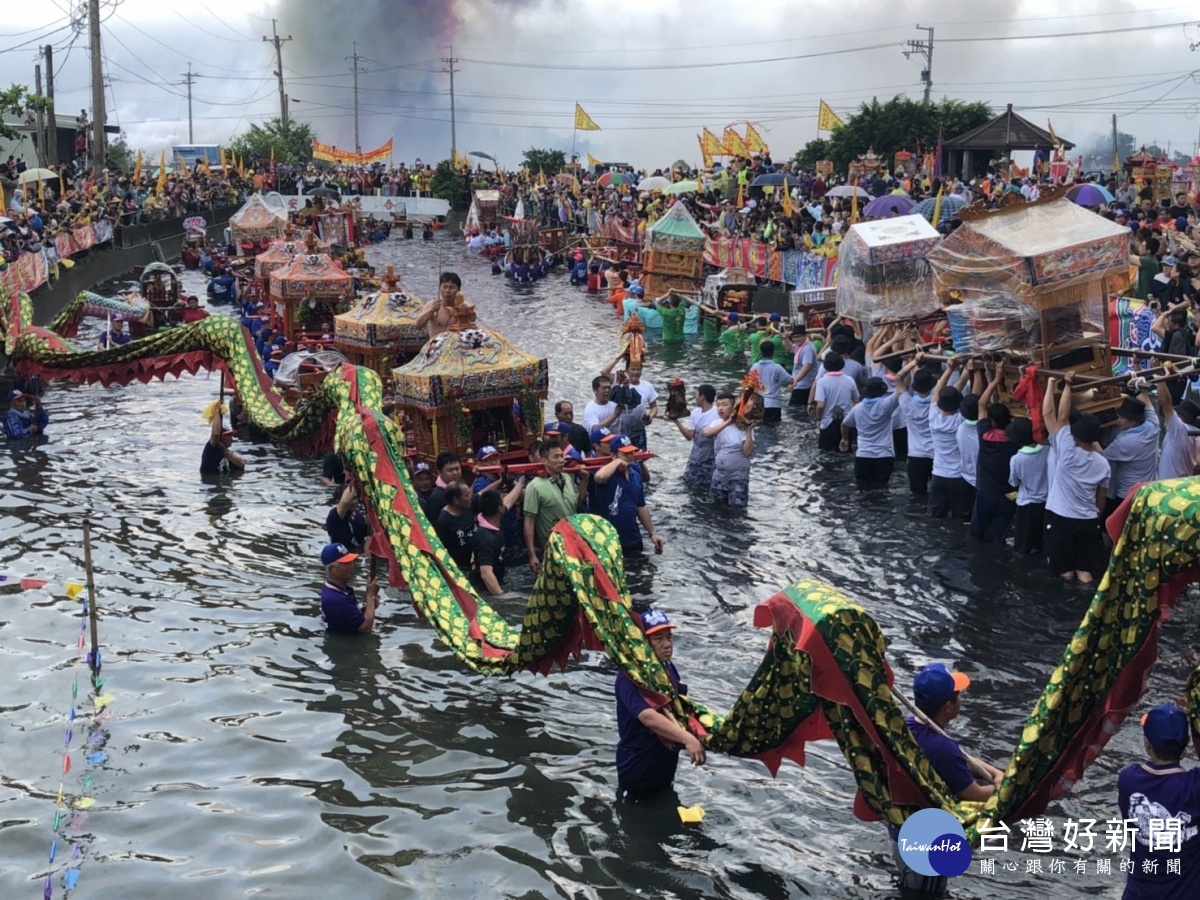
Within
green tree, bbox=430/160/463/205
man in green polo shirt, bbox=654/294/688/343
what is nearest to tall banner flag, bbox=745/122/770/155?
man in green polo shirt, bbox=654/294/688/343

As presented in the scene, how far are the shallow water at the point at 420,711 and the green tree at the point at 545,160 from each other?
57418 mm

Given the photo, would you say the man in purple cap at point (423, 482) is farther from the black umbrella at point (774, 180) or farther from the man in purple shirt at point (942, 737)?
the black umbrella at point (774, 180)

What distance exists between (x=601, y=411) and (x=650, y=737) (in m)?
7.64

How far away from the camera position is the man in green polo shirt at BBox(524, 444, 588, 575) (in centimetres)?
1227

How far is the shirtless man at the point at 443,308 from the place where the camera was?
1428 centimetres

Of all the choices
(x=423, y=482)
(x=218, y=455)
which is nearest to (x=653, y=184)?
(x=218, y=455)

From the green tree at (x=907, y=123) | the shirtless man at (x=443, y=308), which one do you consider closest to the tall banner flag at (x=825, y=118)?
the green tree at (x=907, y=123)

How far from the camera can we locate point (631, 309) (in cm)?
2866

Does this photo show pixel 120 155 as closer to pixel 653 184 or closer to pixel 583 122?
pixel 583 122

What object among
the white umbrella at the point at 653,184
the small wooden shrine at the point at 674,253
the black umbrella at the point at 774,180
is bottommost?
the small wooden shrine at the point at 674,253

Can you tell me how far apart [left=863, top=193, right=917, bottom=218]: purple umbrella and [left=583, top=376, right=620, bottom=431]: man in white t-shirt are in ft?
40.2

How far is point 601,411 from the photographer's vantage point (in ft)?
50.0

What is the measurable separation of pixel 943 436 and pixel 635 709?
7.50 metres

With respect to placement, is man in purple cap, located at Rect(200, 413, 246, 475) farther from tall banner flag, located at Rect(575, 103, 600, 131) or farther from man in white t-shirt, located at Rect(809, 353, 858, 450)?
tall banner flag, located at Rect(575, 103, 600, 131)
